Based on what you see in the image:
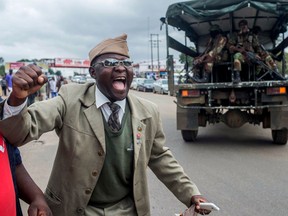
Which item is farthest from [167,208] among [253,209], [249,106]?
[249,106]

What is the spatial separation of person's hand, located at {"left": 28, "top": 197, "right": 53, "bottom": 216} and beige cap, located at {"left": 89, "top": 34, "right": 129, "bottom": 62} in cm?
81

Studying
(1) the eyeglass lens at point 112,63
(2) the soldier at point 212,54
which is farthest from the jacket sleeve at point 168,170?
(2) the soldier at point 212,54

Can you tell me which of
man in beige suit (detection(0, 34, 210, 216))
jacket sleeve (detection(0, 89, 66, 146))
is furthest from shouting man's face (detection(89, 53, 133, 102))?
jacket sleeve (detection(0, 89, 66, 146))

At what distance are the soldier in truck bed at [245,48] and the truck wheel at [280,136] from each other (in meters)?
1.33

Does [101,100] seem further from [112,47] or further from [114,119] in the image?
[112,47]

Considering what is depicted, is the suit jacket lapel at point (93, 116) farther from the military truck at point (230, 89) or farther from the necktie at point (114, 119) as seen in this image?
the military truck at point (230, 89)

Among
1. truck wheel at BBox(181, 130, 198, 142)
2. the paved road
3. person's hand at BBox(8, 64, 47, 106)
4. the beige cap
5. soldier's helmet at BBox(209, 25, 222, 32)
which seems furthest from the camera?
soldier's helmet at BBox(209, 25, 222, 32)

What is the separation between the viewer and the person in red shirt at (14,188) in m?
1.60

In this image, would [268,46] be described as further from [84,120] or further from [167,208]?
[84,120]

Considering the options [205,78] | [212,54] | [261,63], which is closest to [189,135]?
[205,78]

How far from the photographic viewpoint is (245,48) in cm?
838

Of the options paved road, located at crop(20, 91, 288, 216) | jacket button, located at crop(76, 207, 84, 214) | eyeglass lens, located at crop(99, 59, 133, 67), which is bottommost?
paved road, located at crop(20, 91, 288, 216)

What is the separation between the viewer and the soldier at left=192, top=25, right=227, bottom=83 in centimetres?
859

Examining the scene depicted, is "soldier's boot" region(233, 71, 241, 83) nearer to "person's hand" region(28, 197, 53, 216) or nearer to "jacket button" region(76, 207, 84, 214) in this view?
"jacket button" region(76, 207, 84, 214)
